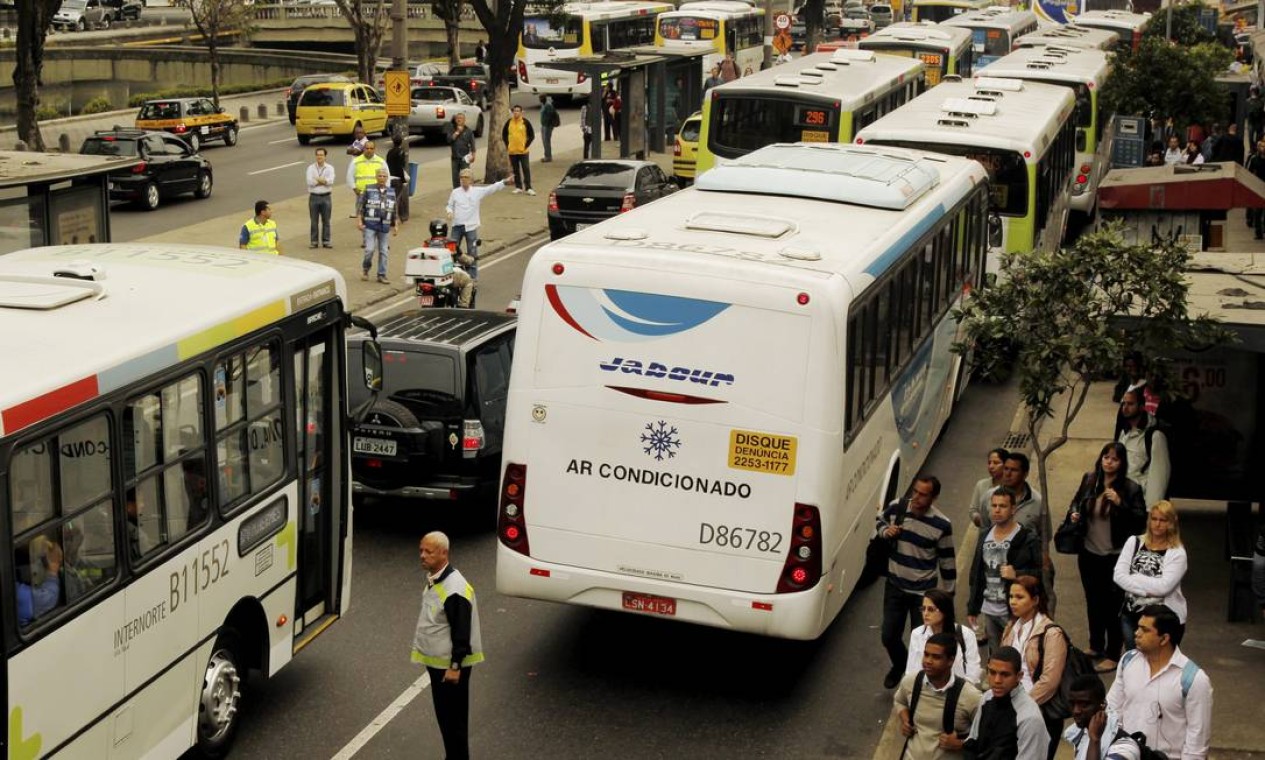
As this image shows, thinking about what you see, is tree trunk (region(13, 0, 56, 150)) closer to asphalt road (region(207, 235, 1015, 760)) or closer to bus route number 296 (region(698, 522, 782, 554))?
asphalt road (region(207, 235, 1015, 760))

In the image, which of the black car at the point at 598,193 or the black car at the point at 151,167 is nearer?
the black car at the point at 598,193

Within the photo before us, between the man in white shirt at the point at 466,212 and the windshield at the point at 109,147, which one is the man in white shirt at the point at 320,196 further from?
the windshield at the point at 109,147

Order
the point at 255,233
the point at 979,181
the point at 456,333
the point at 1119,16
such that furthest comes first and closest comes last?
the point at 1119,16 → the point at 255,233 → the point at 979,181 → the point at 456,333

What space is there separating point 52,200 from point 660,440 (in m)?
9.68

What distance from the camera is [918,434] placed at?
583 inches

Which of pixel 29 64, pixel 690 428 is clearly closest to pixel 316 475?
pixel 690 428

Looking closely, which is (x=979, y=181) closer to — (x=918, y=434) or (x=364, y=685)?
(x=918, y=434)

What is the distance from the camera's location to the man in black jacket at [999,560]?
1046 cm

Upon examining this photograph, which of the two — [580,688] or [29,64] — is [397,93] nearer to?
[29,64]

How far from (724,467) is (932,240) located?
4.98 m

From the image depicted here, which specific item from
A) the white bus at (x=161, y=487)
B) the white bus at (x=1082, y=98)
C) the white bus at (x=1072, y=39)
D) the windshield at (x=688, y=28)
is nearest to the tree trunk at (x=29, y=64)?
the white bus at (x=1082, y=98)

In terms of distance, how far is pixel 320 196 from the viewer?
27.4 m

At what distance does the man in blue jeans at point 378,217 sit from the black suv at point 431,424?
1074 centimetres

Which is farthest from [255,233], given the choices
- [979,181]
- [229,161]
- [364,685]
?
[229,161]
